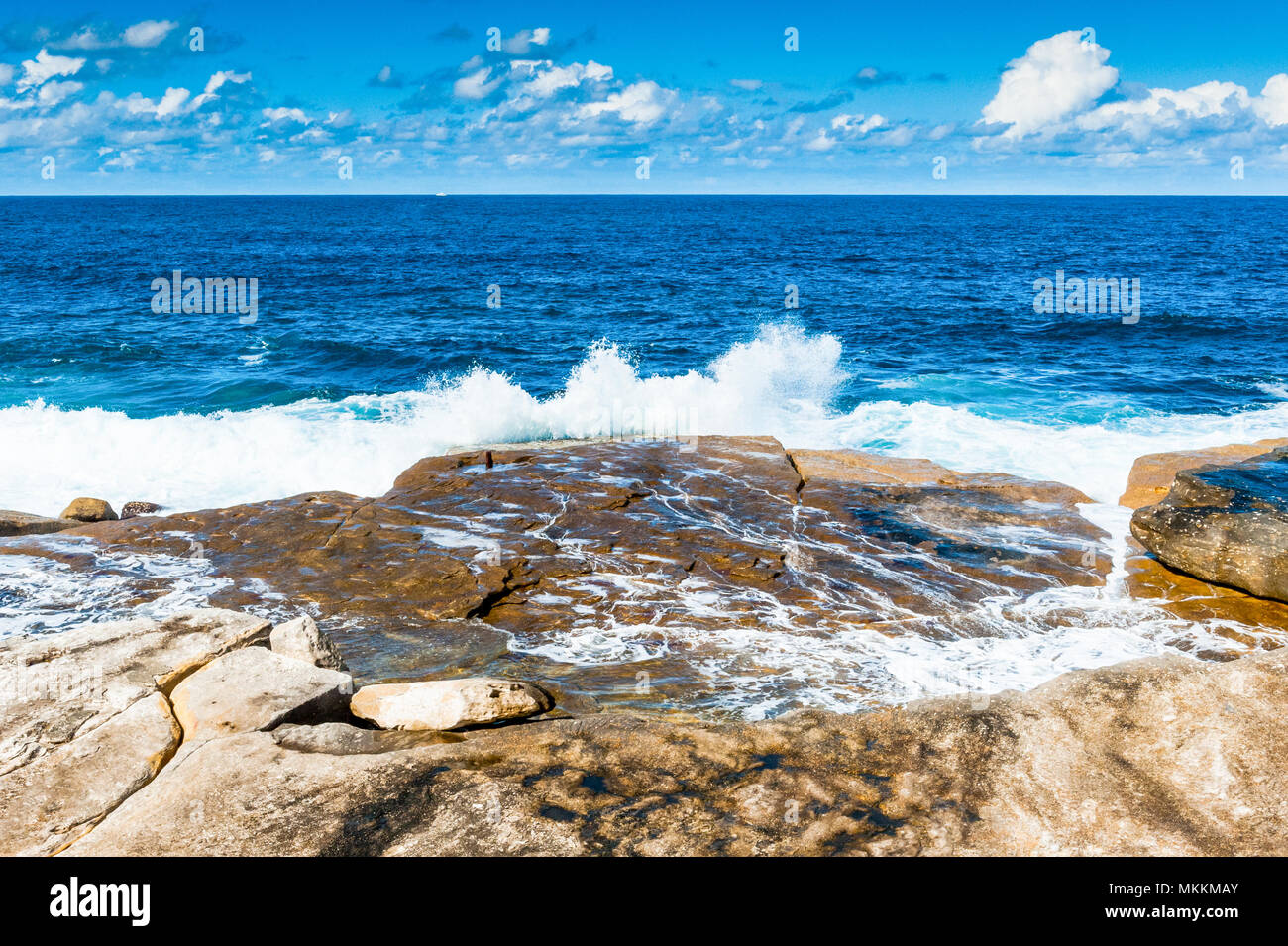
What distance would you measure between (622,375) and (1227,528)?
12.4m

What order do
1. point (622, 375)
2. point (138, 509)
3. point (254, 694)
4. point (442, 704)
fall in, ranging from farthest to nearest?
1. point (622, 375)
2. point (138, 509)
3. point (442, 704)
4. point (254, 694)

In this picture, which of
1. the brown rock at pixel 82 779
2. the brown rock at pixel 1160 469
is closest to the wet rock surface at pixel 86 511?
the brown rock at pixel 82 779

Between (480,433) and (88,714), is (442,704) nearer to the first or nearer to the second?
(88,714)

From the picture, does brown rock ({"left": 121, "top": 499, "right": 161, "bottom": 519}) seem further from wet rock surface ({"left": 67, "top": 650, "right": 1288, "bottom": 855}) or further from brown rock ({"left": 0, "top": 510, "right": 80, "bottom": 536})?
wet rock surface ({"left": 67, "top": 650, "right": 1288, "bottom": 855})

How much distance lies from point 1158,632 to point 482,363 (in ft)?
61.4

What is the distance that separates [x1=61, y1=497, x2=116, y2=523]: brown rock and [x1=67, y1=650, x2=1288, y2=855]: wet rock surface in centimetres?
813

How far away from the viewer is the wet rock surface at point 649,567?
6.80m

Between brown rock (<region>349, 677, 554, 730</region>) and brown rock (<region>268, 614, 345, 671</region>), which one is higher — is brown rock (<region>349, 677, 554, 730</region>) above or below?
below

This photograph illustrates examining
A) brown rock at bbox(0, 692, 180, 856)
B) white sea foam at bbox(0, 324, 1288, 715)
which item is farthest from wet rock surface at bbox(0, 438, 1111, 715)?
brown rock at bbox(0, 692, 180, 856)

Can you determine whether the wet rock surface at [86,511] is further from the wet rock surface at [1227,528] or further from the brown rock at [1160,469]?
the brown rock at [1160,469]

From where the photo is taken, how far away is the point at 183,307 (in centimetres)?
3228

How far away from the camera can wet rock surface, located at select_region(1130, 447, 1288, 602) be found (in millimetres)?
8055

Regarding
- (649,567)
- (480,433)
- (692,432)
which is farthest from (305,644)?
(692,432)

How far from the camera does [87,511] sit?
36.8ft
